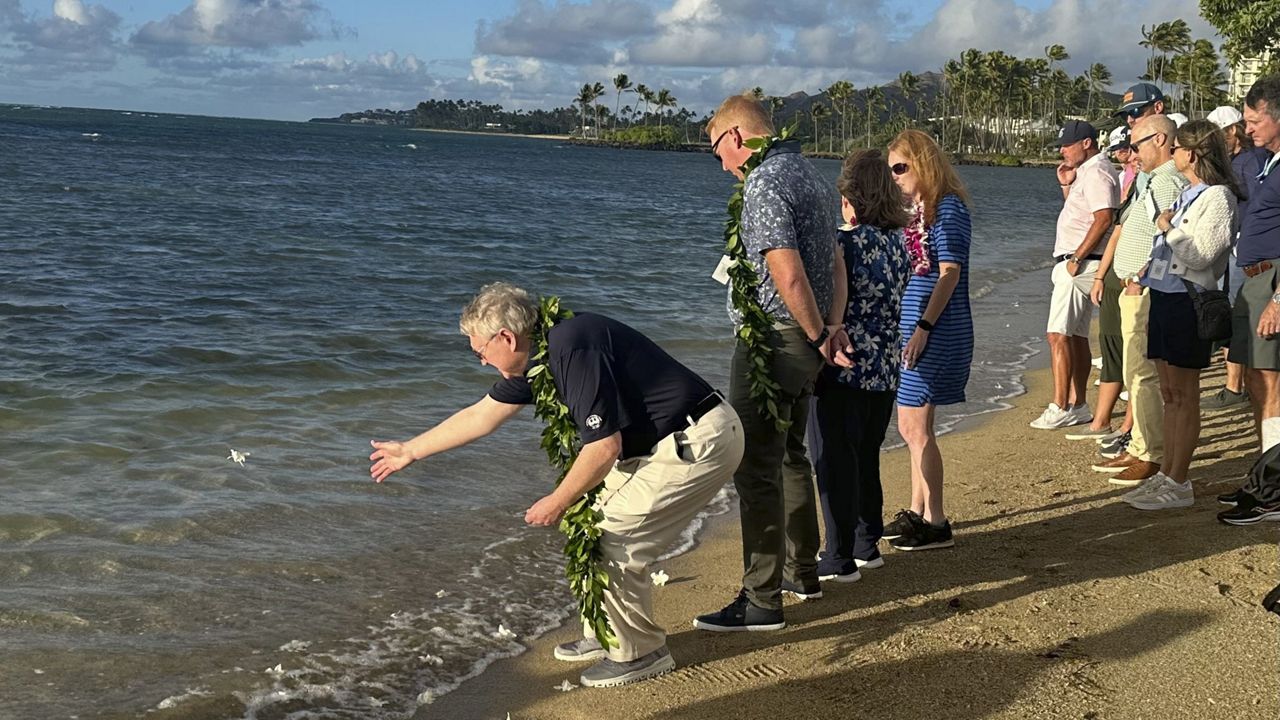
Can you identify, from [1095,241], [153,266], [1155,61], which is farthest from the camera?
[1155,61]

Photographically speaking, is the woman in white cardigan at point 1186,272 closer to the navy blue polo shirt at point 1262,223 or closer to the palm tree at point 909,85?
the navy blue polo shirt at point 1262,223

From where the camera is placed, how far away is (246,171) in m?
59.0

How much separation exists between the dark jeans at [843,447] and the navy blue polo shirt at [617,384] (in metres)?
1.12

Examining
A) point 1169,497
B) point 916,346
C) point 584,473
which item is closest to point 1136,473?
point 1169,497

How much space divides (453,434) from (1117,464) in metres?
4.69

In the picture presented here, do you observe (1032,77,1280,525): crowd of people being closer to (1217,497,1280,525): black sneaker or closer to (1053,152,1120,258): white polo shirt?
(1217,497,1280,525): black sneaker

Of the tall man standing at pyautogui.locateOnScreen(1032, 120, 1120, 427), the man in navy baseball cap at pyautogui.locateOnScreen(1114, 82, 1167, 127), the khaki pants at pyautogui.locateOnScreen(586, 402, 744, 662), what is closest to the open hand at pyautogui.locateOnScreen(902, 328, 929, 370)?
the khaki pants at pyautogui.locateOnScreen(586, 402, 744, 662)

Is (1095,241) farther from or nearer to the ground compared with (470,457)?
farther from the ground

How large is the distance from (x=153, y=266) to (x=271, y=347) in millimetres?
8852

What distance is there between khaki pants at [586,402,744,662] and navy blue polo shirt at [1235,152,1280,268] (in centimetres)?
353

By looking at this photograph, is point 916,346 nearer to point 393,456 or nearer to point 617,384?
point 617,384

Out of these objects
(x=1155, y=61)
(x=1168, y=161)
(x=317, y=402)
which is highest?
(x=1155, y=61)

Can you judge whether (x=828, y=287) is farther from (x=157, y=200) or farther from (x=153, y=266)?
(x=157, y=200)

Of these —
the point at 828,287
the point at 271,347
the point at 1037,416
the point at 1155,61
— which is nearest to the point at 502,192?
the point at 271,347
